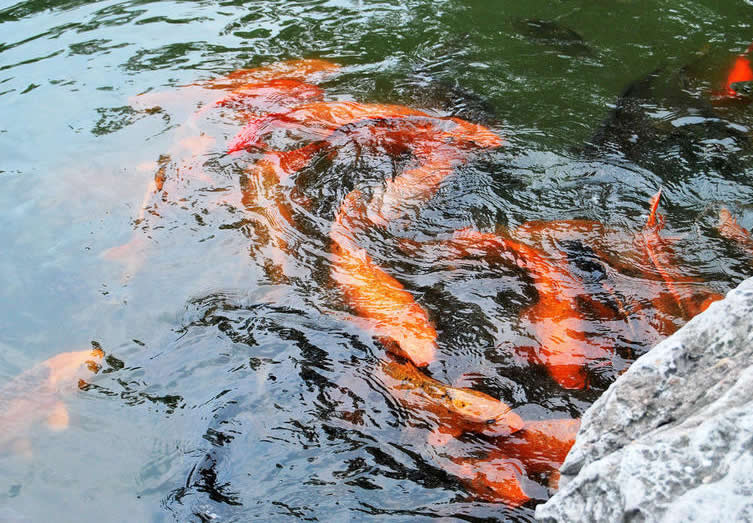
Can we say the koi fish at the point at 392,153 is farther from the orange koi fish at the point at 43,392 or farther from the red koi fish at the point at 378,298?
the orange koi fish at the point at 43,392

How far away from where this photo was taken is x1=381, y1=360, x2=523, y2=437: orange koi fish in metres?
3.18

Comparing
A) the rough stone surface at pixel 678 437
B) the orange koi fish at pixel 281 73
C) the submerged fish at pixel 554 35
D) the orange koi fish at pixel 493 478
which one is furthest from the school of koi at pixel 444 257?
the submerged fish at pixel 554 35

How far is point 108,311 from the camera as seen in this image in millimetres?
4113

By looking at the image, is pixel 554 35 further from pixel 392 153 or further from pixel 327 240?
pixel 327 240

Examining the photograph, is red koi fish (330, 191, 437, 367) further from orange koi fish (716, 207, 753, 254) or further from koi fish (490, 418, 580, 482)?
orange koi fish (716, 207, 753, 254)

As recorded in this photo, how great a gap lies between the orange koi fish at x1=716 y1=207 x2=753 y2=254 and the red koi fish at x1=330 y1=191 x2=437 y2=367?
2281mm

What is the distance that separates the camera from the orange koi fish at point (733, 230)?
425cm

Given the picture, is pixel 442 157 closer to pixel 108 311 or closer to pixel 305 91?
A: pixel 305 91

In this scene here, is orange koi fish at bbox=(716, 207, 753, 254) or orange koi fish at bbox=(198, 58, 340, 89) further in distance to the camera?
orange koi fish at bbox=(198, 58, 340, 89)

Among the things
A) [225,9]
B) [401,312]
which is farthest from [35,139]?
[401,312]

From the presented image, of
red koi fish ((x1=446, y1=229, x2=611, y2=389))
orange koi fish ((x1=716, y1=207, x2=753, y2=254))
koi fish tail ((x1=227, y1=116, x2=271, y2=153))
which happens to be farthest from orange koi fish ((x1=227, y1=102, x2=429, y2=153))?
orange koi fish ((x1=716, y1=207, x2=753, y2=254))

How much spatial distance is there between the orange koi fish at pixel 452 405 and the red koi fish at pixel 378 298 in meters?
0.17

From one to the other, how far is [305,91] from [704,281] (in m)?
4.25

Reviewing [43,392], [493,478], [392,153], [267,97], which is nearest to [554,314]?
[493,478]
